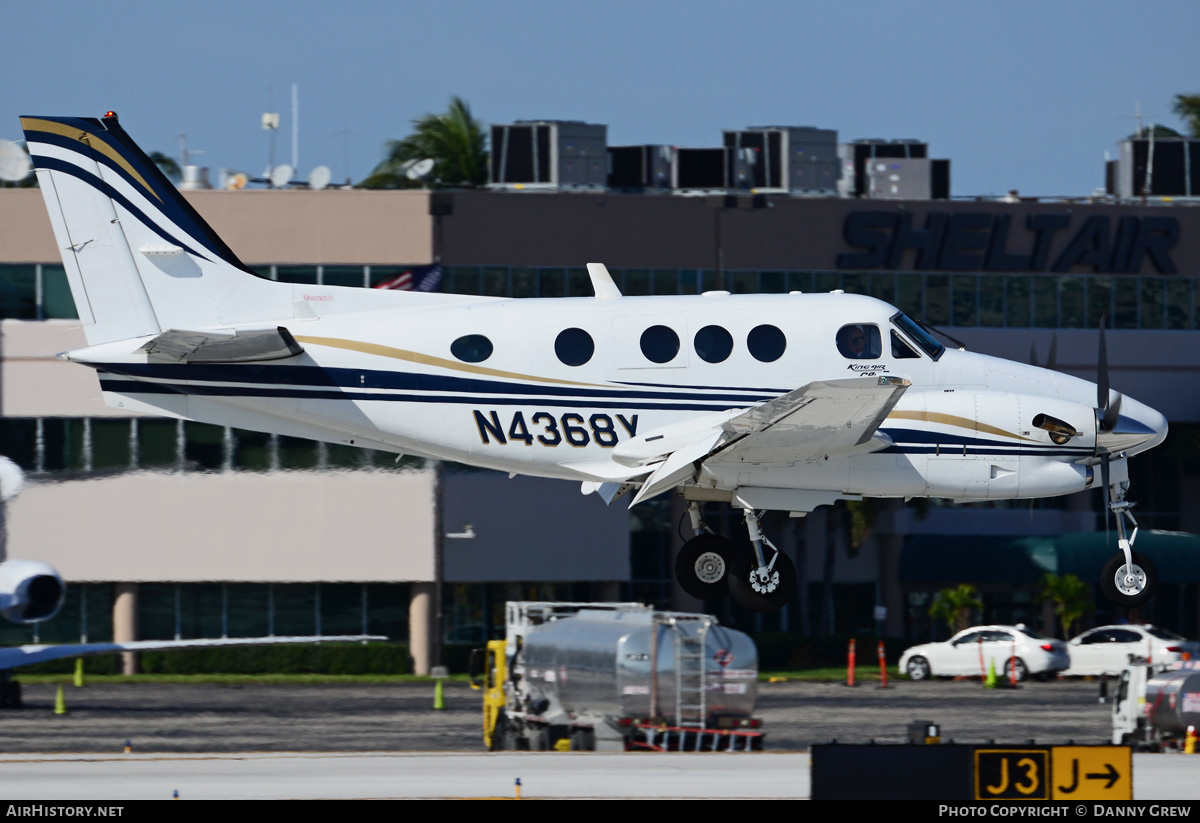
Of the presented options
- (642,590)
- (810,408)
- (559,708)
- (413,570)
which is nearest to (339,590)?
(413,570)

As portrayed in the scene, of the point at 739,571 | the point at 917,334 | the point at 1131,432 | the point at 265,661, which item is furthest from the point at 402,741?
the point at 1131,432

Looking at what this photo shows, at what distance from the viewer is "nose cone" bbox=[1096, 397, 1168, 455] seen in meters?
26.0

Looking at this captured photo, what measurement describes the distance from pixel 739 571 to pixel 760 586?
42 centimetres

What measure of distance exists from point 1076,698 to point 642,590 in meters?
17.3

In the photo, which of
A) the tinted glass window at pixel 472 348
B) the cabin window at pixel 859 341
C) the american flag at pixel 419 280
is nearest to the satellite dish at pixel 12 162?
the american flag at pixel 419 280

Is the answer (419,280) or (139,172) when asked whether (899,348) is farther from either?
(419,280)

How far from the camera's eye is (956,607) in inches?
2376

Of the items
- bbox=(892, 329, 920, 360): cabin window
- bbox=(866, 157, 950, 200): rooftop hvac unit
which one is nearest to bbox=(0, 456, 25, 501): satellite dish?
bbox=(892, 329, 920, 360): cabin window

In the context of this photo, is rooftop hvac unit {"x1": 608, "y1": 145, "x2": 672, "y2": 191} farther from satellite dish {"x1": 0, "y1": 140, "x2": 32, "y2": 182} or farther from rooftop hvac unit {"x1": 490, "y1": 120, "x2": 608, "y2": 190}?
satellite dish {"x1": 0, "y1": 140, "x2": 32, "y2": 182}

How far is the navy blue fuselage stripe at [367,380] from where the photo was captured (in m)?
25.2

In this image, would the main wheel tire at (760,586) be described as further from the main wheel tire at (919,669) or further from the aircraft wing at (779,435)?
the main wheel tire at (919,669)

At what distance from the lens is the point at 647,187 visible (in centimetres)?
6266

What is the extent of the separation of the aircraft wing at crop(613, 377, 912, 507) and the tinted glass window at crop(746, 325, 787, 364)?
1.13 meters

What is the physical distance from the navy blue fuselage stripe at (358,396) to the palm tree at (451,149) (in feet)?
170
